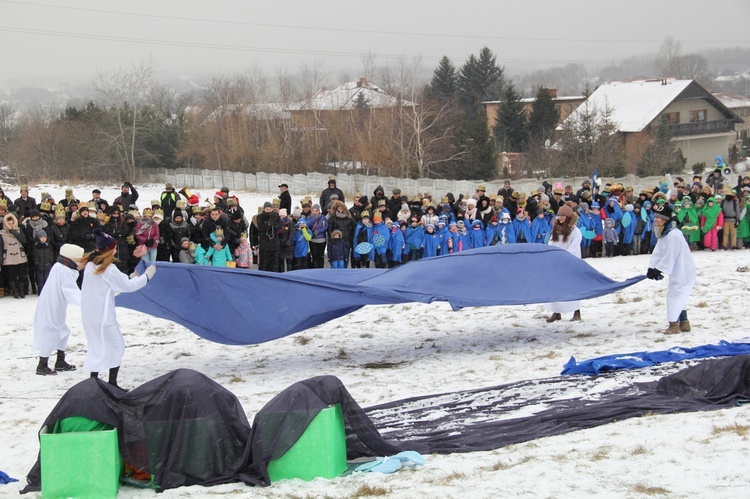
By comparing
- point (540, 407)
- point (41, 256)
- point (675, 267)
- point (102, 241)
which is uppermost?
point (102, 241)

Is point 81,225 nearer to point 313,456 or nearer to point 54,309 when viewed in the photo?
point 54,309

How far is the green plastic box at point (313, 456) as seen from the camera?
6.47 m

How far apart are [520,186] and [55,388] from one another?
90.4 ft

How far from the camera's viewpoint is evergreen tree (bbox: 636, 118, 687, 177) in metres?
46.5

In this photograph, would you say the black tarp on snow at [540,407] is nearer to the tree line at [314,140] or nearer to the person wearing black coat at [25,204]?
the person wearing black coat at [25,204]

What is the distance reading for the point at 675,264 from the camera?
11367 mm

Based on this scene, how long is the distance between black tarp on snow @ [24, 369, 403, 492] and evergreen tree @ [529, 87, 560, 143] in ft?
156

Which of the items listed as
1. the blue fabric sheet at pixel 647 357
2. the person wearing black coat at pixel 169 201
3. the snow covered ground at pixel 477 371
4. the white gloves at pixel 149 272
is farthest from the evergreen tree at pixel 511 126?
the white gloves at pixel 149 272

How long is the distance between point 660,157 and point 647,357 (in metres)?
40.4

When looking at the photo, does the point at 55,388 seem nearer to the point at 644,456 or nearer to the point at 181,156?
the point at 644,456

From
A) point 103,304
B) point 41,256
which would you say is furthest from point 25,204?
point 103,304

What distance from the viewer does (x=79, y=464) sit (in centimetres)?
625

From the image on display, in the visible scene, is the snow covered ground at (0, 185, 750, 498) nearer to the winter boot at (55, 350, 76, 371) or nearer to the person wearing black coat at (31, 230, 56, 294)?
the winter boot at (55, 350, 76, 371)

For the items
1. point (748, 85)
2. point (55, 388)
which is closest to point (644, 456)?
point (55, 388)
